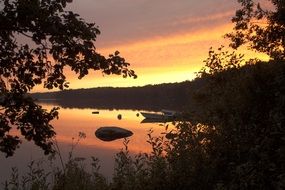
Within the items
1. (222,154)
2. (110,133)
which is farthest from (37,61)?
(110,133)

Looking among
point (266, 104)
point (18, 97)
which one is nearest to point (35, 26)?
point (18, 97)

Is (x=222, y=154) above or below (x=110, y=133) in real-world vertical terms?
below

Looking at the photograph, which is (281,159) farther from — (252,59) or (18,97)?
(252,59)

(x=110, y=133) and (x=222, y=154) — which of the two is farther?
(x=110, y=133)

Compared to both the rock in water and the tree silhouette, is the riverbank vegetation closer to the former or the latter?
the tree silhouette

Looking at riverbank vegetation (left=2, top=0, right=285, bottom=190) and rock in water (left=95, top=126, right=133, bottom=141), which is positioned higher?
rock in water (left=95, top=126, right=133, bottom=141)

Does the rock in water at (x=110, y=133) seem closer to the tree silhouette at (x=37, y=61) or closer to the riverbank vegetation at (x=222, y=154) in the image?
the riverbank vegetation at (x=222, y=154)

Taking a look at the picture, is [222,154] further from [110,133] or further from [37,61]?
[110,133]

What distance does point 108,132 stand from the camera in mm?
46750

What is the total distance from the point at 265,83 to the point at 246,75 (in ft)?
2.57

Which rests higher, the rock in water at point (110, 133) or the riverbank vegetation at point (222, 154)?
the rock in water at point (110, 133)

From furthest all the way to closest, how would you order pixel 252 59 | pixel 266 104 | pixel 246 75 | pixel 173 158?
pixel 252 59 → pixel 246 75 → pixel 266 104 → pixel 173 158

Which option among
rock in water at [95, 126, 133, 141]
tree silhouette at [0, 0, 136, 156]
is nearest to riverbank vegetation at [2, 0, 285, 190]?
tree silhouette at [0, 0, 136, 156]

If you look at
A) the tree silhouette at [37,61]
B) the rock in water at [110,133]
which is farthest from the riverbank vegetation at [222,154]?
the rock in water at [110,133]
